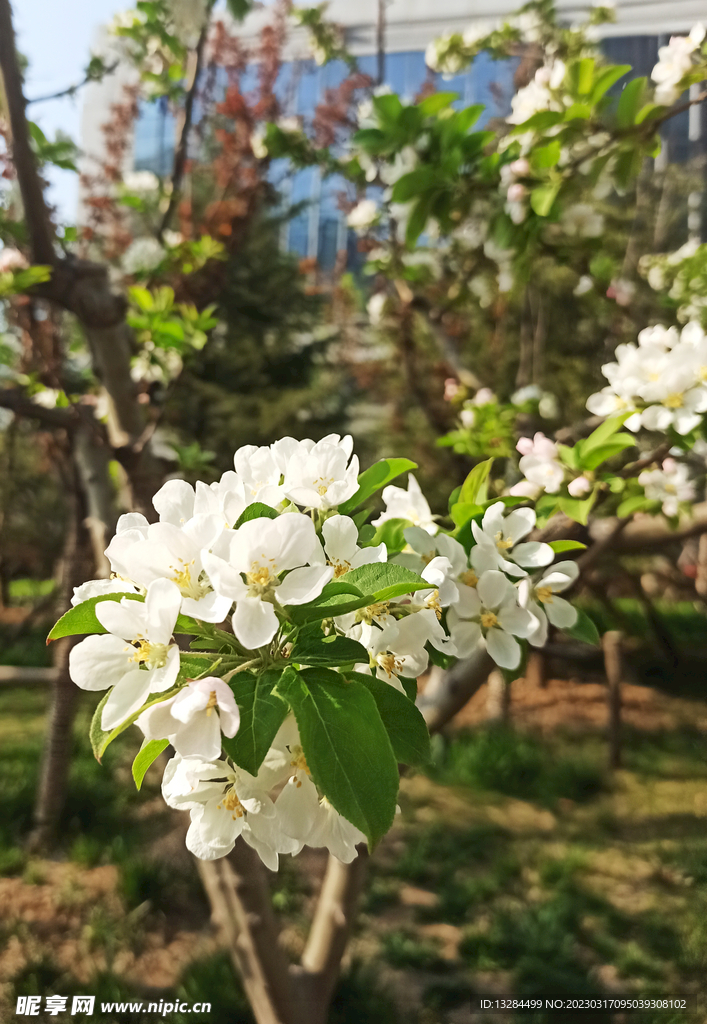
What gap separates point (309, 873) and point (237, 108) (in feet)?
8.55

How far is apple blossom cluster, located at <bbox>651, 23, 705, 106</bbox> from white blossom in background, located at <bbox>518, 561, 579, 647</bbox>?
0.85 m

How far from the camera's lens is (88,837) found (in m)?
1.58

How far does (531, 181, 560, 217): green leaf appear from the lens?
84 centimetres

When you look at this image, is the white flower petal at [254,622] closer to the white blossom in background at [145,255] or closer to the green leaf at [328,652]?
the green leaf at [328,652]

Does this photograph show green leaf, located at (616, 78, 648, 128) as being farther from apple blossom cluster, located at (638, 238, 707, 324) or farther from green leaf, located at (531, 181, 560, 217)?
apple blossom cluster, located at (638, 238, 707, 324)

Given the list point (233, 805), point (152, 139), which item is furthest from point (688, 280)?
point (152, 139)

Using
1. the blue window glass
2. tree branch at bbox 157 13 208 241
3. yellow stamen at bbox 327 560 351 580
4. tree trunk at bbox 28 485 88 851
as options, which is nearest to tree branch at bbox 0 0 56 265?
tree branch at bbox 157 13 208 241

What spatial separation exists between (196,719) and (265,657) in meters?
0.06

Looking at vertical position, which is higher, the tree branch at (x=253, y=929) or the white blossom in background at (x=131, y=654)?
the white blossom in background at (x=131, y=654)

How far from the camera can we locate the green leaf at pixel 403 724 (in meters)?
0.34

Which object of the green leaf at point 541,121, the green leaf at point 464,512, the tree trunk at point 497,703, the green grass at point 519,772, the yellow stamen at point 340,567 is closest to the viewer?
the yellow stamen at point 340,567

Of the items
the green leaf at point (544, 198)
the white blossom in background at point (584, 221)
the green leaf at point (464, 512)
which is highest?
the white blossom in background at point (584, 221)

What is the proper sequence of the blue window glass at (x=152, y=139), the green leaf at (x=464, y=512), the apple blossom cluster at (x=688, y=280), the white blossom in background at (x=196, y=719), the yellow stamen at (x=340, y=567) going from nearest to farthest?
the white blossom in background at (x=196, y=719) < the yellow stamen at (x=340, y=567) < the green leaf at (x=464, y=512) < the apple blossom cluster at (x=688, y=280) < the blue window glass at (x=152, y=139)

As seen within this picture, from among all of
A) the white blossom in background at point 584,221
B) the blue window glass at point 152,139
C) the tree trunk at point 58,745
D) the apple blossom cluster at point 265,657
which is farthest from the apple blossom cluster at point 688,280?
the blue window glass at point 152,139
